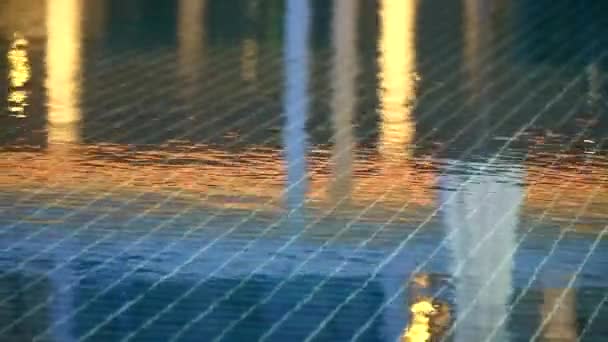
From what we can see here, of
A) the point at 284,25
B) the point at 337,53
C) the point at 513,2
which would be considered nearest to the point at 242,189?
the point at 337,53

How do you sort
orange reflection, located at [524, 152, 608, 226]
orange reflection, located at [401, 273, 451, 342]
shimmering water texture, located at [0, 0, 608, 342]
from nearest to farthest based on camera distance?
orange reflection, located at [401, 273, 451, 342] < shimmering water texture, located at [0, 0, 608, 342] < orange reflection, located at [524, 152, 608, 226]

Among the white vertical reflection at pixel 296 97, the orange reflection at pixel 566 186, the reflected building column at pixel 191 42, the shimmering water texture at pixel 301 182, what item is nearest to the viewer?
the shimmering water texture at pixel 301 182

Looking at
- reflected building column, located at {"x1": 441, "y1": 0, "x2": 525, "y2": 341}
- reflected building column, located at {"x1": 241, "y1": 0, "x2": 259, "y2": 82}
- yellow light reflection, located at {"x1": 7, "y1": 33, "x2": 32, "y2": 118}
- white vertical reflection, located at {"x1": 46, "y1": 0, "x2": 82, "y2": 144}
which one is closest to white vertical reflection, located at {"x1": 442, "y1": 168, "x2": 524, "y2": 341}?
reflected building column, located at {"x1": 441, "y1": 0, "x2": 525, "y2": 341}

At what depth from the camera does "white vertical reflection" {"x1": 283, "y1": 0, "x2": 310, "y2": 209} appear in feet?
9.40

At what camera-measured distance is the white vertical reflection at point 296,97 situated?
2.87 meters

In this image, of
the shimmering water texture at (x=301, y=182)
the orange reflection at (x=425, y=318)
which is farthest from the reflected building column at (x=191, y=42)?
the orange reflection at (x=425, y=318)

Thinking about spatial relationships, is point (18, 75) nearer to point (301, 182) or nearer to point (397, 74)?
point (397, 74)

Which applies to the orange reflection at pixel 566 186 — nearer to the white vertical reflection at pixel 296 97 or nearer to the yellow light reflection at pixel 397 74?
the yellow light reflection at pixel 397 74

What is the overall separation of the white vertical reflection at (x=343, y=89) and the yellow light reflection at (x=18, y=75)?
2.69 ft

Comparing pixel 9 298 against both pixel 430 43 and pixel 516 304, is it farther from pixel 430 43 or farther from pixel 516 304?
pixel 430 43

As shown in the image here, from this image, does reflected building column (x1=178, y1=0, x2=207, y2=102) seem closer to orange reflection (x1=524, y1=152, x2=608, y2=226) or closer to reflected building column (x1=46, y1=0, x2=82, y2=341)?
reflected building column (x1=46, y1=0, x2=82, y2=341)

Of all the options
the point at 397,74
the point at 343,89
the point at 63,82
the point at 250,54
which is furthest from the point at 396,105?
the point at 63,82

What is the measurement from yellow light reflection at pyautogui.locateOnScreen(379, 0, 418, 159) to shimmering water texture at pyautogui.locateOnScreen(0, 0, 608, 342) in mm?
14

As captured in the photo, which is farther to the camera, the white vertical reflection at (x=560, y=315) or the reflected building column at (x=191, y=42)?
the reflected building column at (x=191, y=42)
